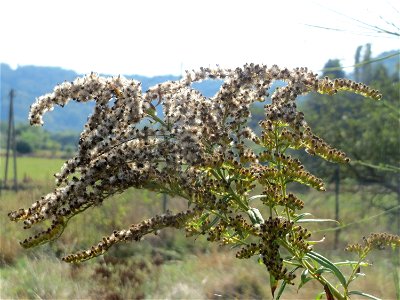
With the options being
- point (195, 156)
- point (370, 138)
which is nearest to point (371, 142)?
point (370, 138)

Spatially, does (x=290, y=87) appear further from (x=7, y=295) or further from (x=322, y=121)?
(x=322, y=121)

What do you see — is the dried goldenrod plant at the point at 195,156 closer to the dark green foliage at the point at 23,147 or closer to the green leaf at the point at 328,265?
the green leaf at the point at 328,265

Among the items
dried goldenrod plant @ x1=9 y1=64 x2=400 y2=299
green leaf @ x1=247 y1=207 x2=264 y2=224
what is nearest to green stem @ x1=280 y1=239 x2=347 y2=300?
dried goldenrod plant @ x1=9 y1=64 x2=400 y2=299

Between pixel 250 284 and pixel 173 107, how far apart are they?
452cm

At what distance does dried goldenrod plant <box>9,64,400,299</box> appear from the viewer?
226cm

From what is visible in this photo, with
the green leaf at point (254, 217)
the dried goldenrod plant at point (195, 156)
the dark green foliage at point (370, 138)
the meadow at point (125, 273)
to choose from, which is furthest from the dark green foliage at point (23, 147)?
the green leaf at point (254, 217)

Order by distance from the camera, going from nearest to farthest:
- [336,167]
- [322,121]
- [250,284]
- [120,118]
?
1. [120,118]
2. [250,284]
3. [336,167]
4. [322,121]

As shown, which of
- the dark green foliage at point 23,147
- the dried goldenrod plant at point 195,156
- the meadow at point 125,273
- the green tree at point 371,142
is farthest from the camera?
the dark green foliage at point 23,147

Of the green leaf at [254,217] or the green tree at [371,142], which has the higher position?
the green leaf at [254,217]

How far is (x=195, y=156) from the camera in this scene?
7.25ft

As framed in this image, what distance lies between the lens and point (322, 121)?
56.1 feet

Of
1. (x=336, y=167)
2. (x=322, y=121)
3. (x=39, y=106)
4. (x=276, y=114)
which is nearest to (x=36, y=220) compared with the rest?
(x=39, y=106)

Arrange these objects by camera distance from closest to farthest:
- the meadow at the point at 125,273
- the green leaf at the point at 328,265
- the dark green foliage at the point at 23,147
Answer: the green leaf at the point at 328,265, the meadow at the point at 125,273, the dark green foliage at the point at 23,147

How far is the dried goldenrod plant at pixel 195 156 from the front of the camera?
2.26 m
